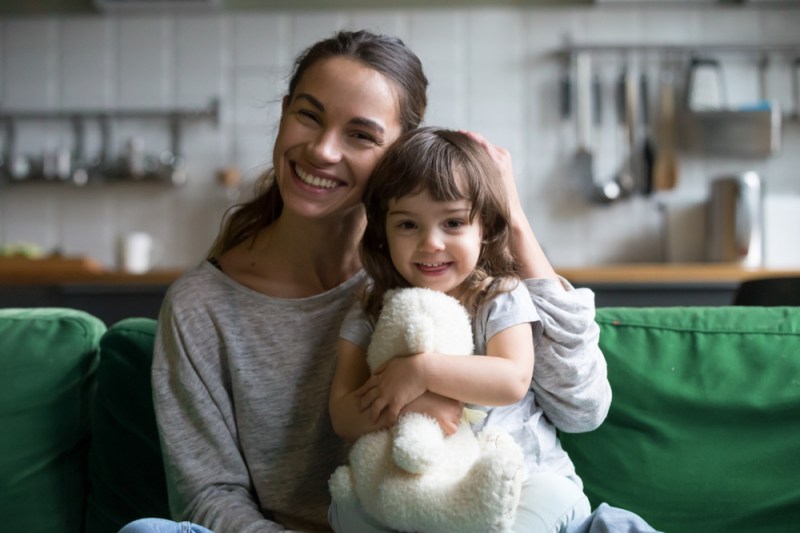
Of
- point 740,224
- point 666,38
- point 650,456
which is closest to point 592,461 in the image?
point 650,456

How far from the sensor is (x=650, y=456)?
55.9 inches

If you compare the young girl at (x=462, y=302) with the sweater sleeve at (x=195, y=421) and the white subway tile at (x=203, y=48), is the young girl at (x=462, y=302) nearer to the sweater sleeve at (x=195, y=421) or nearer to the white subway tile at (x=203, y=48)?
the sweater sleeve at (x=195, y=421)

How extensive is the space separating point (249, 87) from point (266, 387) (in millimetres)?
2639

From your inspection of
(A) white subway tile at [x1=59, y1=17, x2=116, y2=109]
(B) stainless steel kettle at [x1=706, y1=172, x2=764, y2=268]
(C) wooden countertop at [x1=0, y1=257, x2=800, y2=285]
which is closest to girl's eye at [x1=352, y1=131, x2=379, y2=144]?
(C) wooden countertop at [x1=0, y1=257, x2=800, y2=285]

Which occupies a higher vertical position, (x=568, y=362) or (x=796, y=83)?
(x=796, y=83)

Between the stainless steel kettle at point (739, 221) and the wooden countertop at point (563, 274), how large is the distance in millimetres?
159

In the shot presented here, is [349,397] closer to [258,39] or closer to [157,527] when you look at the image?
[157,527]

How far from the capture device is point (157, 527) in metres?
1.12

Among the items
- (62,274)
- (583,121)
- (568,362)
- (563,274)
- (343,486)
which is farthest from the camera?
(583,121)

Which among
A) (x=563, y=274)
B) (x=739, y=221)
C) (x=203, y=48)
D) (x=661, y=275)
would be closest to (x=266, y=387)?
(x=563, y=274)

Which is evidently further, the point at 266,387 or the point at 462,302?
the point at 266,387

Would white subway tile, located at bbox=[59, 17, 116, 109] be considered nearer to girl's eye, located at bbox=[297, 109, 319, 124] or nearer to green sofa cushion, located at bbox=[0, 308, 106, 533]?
green sofa cushion, located at bbox=[0, 308, 106, 533]

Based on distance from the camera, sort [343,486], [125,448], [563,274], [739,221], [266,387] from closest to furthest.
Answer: [343,486]
[266,387]
[125,448]
[563,274]
[739,221]

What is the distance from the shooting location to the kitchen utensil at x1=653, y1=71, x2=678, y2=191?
3.77 metres
